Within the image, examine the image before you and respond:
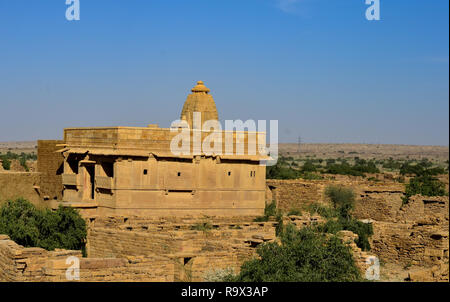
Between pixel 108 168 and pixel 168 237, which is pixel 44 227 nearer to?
pixel 168 237

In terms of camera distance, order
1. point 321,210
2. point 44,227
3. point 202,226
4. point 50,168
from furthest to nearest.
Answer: point 321,210 → point 50,168 → point 202,226 → point 44,227

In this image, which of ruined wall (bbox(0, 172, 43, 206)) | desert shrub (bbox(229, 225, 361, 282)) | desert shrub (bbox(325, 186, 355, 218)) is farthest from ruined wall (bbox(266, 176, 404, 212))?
desert shrub (bbox(229, 225, 361, 282))

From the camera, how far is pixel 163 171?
24.7 meters

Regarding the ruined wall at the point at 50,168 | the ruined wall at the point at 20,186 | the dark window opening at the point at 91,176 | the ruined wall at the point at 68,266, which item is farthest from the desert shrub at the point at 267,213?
the ruined wall at the point at 68,266

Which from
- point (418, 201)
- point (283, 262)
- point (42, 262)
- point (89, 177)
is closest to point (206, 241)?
point (283, 262)

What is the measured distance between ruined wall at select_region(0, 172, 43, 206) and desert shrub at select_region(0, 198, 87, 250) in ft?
12.3

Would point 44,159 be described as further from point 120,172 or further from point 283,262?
point 283,262

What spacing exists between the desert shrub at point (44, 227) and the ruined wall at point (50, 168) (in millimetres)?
5735

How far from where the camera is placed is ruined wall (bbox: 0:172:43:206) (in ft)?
82.6

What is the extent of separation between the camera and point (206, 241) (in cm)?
1723

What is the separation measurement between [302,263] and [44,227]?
7.91m

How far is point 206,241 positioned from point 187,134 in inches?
327

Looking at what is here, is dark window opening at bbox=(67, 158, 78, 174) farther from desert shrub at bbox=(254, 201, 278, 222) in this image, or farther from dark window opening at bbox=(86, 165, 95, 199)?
desert shrub at bbox=(254, 201, 278, 222)

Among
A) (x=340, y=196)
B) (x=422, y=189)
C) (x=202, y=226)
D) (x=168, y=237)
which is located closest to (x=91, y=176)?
(x=202, y=226)
